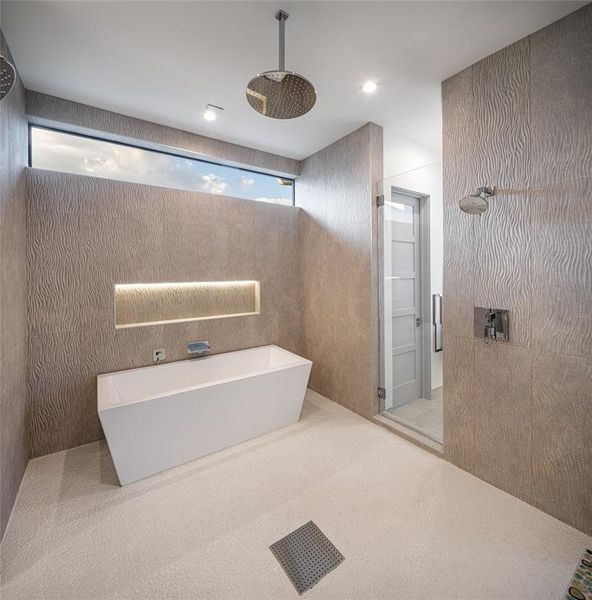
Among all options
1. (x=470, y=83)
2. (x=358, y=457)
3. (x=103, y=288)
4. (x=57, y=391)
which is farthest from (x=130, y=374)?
(x=470, y=83)

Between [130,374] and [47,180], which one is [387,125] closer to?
[47,180]

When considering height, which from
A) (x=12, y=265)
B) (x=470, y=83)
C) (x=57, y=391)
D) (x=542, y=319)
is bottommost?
(x=57, y=391)

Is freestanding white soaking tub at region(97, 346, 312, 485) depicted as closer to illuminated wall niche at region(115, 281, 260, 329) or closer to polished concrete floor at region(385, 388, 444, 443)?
illuminated wall niche at region(115, 281, 260, 329)

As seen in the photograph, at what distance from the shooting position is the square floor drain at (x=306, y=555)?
5.07 ft

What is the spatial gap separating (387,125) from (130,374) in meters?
3.59

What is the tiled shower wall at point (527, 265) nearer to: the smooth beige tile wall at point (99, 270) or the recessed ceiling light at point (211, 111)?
the recessed ceiling light at point (211, 111)

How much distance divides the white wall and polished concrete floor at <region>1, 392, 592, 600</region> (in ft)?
4.23

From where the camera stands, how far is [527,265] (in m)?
1.98

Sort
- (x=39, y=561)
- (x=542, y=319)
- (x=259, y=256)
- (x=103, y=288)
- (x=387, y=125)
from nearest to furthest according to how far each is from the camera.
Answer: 1. (x=39, y=561)
2. (x=542, y=319)
3. (x=103, y=288)
4. (x=387, y=125)
5. (x=259, y=256)

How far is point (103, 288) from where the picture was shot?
113 inches

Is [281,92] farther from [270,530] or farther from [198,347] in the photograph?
[270,530]

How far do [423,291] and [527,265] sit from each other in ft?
3.49

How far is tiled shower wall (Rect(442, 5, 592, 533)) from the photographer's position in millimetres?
1771

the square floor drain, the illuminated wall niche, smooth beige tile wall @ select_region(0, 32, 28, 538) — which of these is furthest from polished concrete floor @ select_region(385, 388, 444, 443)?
smooth beige tile wall @ select_region(0, 32, 28, 538)
